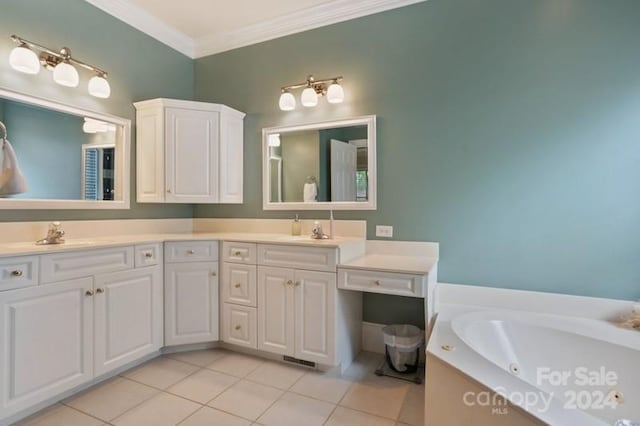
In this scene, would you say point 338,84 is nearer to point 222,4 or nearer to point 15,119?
point 222,4

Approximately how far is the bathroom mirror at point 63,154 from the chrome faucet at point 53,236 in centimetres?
20

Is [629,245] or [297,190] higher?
[297,190]

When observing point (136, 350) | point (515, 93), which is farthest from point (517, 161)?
point (136, 350)

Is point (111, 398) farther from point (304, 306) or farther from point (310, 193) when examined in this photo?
point (310, 193)

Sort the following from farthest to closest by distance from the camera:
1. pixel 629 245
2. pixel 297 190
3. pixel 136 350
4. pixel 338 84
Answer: pixel 297 190 < pixel 338 84 < pixel 136 350 < pixel 629 245

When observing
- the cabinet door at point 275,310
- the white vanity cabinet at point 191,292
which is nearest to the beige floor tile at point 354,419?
the cabinet door at point 275,310

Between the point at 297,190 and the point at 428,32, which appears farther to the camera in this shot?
the point at 297,190

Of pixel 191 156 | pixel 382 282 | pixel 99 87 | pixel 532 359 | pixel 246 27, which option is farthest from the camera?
pixel 246 27

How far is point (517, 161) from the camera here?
84.7 inches

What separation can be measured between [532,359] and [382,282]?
920mm

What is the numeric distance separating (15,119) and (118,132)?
688 mm

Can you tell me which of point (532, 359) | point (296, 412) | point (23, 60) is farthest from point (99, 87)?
point (532, 359)

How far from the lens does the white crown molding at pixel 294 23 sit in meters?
2.56

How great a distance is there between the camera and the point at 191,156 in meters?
2.80
